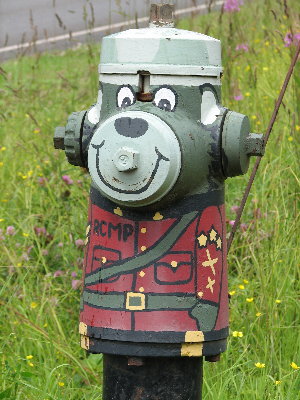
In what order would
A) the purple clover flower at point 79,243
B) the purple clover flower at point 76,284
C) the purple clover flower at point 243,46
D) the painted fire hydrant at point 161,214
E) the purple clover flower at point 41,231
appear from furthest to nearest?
the purple clover flower at point 243,46 < the purple clover flower at point 41,231 < the purple clover flower at point 79,243 < the purple clover flower at point 76,284 < the painted fire hydrant at point 161,214

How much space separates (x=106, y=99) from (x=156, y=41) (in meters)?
0.19

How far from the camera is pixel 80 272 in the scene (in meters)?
3.43

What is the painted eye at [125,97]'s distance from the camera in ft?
7.24

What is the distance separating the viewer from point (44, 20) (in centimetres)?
954

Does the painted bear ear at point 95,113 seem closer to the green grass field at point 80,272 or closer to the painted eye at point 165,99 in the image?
the painted eye at point 165,99

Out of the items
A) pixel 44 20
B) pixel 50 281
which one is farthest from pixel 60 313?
pixel 44 20

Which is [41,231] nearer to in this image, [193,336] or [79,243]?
[79,243]

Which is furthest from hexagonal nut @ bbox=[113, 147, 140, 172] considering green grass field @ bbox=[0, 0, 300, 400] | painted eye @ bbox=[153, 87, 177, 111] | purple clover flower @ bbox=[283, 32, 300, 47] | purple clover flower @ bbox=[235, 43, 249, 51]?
purple clover flower @ bbox=[235, 43, 249, 51]

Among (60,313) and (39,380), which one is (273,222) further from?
(39,380)

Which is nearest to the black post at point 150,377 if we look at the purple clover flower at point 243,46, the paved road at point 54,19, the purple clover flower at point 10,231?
the purple clover flower at point 10,231

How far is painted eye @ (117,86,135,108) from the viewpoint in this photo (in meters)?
2.21

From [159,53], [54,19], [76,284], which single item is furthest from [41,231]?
[54,19]

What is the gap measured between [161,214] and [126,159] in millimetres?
199

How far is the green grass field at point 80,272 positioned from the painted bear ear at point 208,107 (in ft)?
2.94
